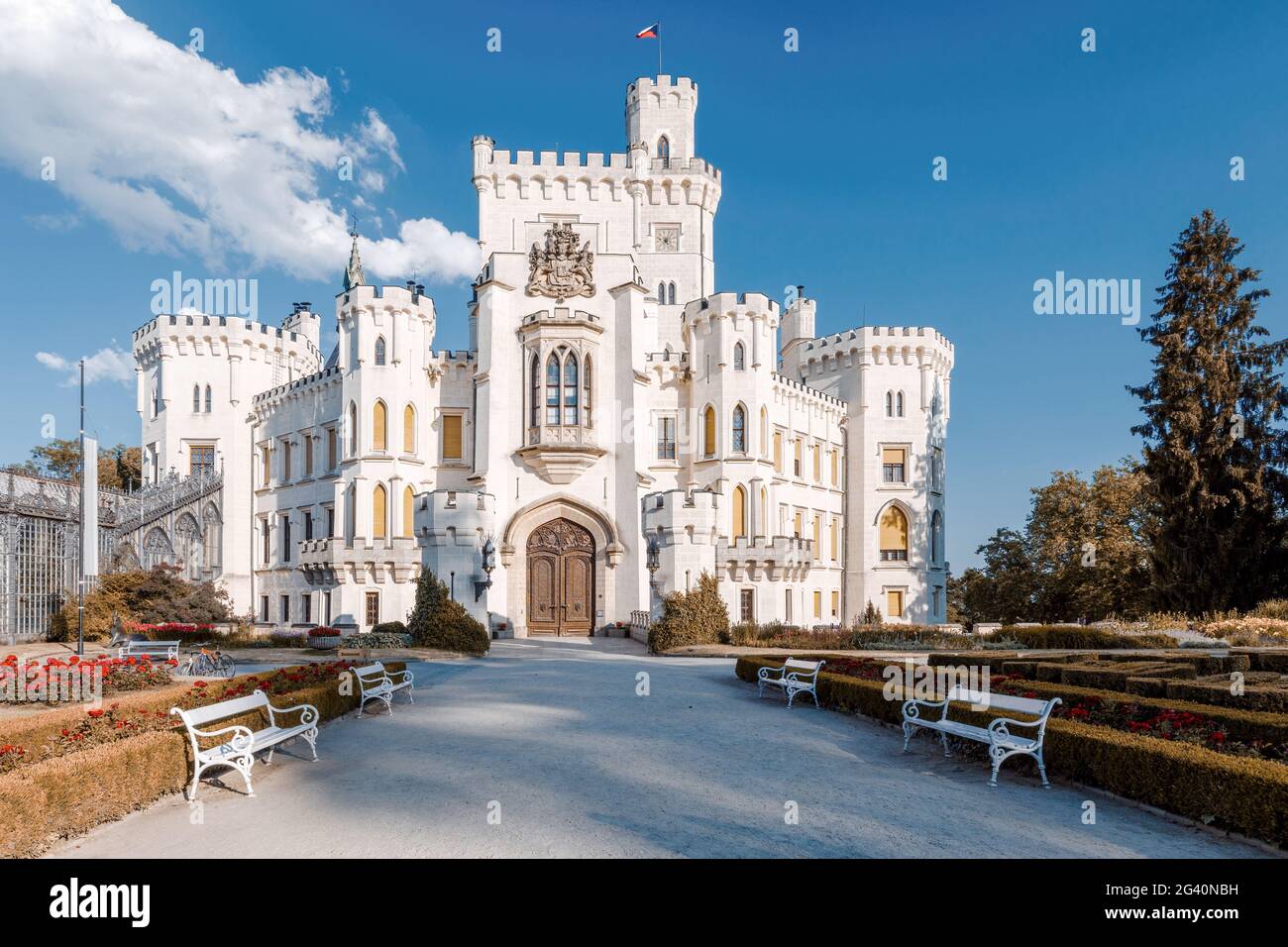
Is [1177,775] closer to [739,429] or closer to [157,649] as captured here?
[157,649]

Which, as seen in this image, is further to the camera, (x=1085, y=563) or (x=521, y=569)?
(x=1085, y=563)

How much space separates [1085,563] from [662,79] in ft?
114

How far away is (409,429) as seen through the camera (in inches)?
1390

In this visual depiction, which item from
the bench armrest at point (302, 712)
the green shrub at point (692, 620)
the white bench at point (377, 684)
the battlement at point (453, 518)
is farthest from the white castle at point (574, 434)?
the bench armrest at point (302, 712)

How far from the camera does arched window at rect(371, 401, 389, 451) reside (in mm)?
34938

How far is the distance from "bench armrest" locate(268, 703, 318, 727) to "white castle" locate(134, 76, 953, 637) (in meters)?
14.7

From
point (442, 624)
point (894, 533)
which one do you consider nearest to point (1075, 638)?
point (894, 533)

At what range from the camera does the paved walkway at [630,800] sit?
6906 mm

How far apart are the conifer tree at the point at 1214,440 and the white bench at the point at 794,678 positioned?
69.8ft

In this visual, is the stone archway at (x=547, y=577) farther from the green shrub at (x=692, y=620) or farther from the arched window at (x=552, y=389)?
the green shrub at (x=692, y=620)
